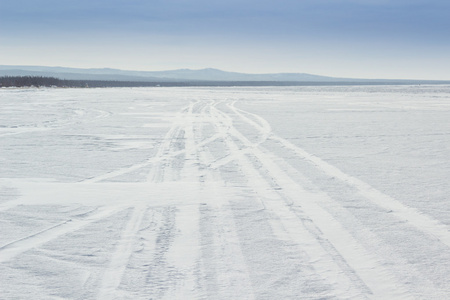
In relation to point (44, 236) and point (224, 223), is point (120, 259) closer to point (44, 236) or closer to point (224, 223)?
point (44, 236)

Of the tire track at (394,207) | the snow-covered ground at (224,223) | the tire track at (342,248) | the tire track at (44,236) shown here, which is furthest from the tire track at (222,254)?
the tire track at (394,207)

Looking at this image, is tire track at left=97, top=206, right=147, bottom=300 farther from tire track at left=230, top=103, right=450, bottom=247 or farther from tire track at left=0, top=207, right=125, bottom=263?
tire track at left=230, top=103, right=450, bottom=247

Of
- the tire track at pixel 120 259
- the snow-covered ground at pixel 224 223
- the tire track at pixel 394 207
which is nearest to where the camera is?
the tire track at pixel 120 259

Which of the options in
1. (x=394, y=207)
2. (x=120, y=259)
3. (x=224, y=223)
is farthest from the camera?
(x=394, y=207)

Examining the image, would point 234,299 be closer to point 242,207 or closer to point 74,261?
point 74,261

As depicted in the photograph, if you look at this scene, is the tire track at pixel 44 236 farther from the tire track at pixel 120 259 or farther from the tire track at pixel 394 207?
the tire track at pixel 394 207

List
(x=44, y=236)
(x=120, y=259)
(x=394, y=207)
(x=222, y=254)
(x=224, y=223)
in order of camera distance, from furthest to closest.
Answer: (x=394, y=207) → (x=224, y=223) → (x=44, y=236) → (x=222, y=254) → (x=120, y=259)

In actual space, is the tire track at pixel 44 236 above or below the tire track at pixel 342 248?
below

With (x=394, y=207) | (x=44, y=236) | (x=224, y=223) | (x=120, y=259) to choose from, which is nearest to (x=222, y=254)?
(x=120, y=259)

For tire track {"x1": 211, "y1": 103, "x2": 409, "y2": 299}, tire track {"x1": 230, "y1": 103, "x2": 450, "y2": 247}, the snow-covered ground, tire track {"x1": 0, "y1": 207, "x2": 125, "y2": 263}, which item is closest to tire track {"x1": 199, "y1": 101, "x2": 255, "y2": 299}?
the snow-covered ground

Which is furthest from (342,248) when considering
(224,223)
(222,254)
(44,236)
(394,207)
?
(44,236)

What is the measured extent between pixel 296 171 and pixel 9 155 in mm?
5110

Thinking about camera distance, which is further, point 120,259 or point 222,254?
point 222,254

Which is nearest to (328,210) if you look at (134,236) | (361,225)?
(361,225)
